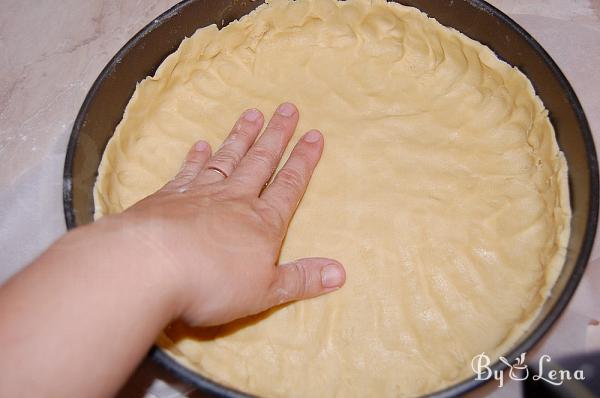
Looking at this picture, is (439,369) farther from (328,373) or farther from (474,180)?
(474,180)

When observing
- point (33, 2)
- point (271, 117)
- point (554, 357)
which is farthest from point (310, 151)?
point (33, 2)

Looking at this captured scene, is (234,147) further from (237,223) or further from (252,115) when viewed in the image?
(237,223)

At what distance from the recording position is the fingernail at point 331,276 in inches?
38.9

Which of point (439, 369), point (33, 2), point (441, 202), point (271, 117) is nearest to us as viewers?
point (439, 369)

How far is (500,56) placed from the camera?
48.5 inches

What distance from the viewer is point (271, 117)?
1196mm

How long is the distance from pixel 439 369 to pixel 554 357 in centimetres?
22

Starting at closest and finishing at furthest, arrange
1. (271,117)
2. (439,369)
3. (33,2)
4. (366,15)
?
(439,369) → (271,117) → (366,15) → (33,2)

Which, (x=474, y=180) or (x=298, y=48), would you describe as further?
(x=298, y=48)

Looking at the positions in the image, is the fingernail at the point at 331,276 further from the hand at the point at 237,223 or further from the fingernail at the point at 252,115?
the fingernail at the point at 252,115

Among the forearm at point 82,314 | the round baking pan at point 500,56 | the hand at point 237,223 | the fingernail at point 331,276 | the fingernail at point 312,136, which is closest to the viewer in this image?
the forearm at point 82,314

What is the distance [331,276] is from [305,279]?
0.06m

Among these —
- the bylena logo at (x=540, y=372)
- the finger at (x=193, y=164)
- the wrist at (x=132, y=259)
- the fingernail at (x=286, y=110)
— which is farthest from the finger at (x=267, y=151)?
the bylena logo at (x=540, y=372)

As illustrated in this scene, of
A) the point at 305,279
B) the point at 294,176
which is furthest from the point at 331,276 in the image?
the point at 294,176
